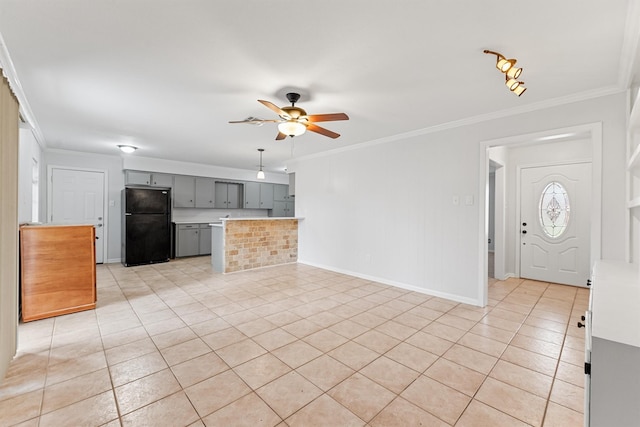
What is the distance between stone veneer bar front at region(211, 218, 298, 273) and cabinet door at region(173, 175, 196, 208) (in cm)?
186

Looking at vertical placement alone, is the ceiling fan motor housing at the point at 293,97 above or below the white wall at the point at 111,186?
above

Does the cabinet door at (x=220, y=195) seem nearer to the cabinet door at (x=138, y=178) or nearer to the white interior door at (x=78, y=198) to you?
the cabinet door at (x=138, y=178)

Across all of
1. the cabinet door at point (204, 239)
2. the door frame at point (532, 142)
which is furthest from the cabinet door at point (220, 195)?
the door frame at point (532, 142)

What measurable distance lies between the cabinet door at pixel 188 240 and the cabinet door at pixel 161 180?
105 centimetres

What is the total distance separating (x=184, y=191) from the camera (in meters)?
6.88

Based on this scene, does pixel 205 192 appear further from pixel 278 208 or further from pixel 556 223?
pixel 556 223

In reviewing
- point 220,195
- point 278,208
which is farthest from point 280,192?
point 220,195

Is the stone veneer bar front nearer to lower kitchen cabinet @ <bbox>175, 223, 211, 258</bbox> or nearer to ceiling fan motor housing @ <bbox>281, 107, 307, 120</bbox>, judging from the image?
lower kitchen cabinet @ <bbox>175, 223, 211, 258</bbox>

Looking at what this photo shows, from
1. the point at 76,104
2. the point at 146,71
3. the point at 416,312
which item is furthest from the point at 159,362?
the point at 76,104

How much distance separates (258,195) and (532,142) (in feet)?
21.9

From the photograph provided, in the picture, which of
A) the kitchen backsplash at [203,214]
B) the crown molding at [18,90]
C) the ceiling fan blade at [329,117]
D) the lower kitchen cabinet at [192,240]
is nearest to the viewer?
the crown molding at [18,90]

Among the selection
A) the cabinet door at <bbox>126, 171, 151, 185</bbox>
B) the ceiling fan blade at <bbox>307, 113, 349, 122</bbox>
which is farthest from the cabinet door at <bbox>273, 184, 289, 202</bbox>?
the ceiling fan blade at <bbox>307, 113, 349, 122</bbox>

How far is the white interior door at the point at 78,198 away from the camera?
18.1ft

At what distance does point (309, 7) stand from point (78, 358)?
312 centimetres
